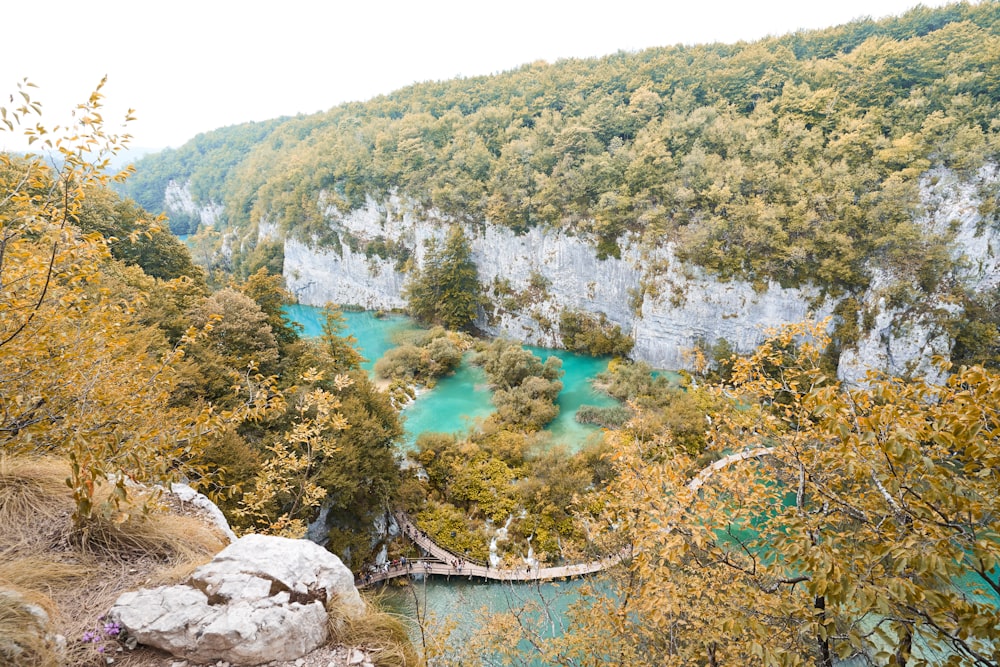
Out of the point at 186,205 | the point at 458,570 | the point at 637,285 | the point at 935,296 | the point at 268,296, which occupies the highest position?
the point at 186,205

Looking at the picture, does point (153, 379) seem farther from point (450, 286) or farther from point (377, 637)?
point (450, 286)

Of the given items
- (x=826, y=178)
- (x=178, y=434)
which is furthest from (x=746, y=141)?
(x=178, y=434)

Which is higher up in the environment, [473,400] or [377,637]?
[377,637]

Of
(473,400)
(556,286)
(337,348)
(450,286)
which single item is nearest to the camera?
(337,348)

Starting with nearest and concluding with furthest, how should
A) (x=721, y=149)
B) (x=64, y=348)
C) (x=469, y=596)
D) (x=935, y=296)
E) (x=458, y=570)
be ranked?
1. (x=64, y=348)
2. (x=469, y=596)
3. (x=458, y=570)
4. (x=935, y=296)
5. (x=721, y=149)

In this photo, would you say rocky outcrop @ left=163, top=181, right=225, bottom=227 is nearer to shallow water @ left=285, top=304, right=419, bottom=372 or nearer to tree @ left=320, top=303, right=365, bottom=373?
shallow water @ left=285, top=304, right=419, bottom=372

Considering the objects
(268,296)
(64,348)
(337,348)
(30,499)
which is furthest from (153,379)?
(268,296)

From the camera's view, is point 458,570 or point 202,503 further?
point 458,570

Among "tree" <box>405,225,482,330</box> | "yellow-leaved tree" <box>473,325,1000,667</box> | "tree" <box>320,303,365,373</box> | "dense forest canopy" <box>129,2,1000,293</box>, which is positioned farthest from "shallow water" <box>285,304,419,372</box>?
"yellow-leaved tree" <box>473,325,1000,667</box>
